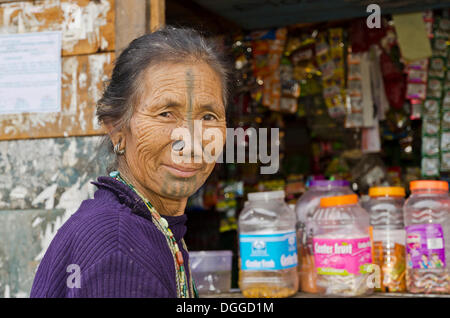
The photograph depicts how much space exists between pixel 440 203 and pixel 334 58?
8.21 ft

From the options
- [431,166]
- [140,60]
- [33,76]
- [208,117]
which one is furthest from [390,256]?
[431,166]

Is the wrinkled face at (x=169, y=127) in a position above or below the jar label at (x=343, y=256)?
above

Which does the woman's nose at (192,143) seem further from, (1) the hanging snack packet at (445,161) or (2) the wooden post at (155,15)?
(1) the hanging snack packet at (445,161)

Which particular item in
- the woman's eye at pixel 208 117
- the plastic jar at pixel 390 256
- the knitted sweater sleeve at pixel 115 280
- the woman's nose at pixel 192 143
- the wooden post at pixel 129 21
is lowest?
the plastic jar at pixel 390 256

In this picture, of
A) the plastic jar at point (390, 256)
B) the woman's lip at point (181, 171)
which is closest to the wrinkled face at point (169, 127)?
the woman's lip at point (181, 171)

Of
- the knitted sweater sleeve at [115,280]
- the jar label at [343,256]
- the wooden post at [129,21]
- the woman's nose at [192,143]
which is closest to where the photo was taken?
the knitted sweater sleeve at [115,280]

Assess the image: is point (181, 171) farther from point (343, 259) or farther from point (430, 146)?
point (430, 146)

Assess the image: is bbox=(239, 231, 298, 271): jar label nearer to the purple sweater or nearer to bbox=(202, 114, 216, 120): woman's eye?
bbox=(202, 114, 216, 120): woman's eye

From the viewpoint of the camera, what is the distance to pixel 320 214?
2045mm

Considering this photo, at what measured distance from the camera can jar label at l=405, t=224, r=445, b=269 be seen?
1.81 metres

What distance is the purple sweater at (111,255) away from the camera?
0.83 meters

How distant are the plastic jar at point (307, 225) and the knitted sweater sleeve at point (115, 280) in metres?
1.28
